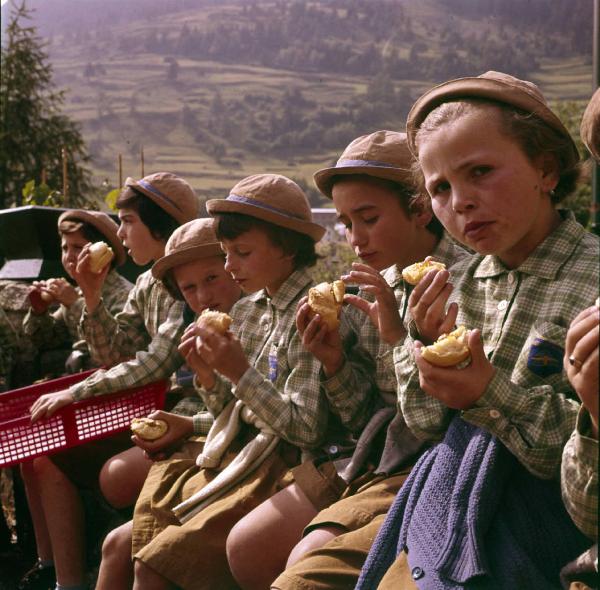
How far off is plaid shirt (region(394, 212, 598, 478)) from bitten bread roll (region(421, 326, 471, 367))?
9 centimetres

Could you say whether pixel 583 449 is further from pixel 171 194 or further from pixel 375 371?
pixel 171 194

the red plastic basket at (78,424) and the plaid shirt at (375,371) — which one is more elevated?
the plaid shirt at (375,371)

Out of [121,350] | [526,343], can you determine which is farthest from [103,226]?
[526,343]

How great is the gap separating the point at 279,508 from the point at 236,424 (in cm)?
50

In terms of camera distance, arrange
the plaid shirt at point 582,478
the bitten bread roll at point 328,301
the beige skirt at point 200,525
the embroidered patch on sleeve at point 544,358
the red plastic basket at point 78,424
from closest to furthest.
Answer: the plaid shirt at point 582,478 → the embroidered patch on sleeve at point 544,358 → the bitten bread roll at point 328,301 → the beige skirt at point 200,525 → the red plastic basket at point 78,424

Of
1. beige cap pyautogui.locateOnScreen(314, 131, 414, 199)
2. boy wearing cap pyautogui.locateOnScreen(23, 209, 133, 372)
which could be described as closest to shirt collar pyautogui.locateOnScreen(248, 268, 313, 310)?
beige cap pyautogui.locateOnScreen(314, 131, 414, 199)

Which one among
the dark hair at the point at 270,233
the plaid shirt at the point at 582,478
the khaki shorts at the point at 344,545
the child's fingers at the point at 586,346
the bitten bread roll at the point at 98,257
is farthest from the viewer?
the bitten bread roll at the point at 98,257

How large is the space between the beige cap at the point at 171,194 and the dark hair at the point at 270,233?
124 centimetres

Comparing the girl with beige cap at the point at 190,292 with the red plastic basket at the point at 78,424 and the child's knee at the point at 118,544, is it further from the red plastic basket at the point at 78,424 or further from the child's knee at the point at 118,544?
the child's knee at the point at 118,544

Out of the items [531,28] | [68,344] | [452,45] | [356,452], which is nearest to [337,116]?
[452,45]

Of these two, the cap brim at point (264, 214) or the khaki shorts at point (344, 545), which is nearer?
the khaki shorts at point (344, 545)

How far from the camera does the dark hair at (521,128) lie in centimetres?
203

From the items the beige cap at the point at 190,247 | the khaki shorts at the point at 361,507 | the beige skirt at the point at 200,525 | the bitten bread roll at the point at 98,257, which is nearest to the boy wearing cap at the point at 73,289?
the bitten bread roll at the point at 98,257

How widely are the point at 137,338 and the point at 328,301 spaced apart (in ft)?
6.35
